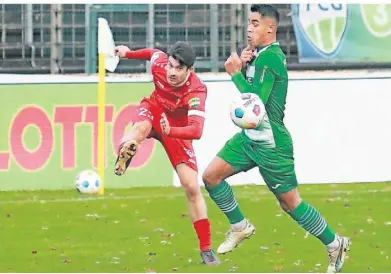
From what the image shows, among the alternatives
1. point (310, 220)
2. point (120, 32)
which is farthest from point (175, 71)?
point (120, 32)

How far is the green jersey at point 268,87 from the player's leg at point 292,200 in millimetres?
109

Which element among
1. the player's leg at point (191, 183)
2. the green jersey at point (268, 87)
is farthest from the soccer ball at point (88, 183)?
the green jersey at point (268, 87)

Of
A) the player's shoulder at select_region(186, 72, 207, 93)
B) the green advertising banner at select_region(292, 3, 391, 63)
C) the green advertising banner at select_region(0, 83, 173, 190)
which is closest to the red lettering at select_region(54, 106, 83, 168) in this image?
the green advertising banner at select_region(0, 83, 173, 190)

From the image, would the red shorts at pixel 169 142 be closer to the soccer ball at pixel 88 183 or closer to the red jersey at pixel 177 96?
the red jersey at pixel 177 96

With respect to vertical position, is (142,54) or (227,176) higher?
(142,54)

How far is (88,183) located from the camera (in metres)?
15.6

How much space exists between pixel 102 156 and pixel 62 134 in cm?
71

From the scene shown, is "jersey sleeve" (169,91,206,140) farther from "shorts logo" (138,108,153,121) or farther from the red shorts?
"shorts logo" (138,108,153,121)

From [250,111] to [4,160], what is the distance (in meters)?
7.17

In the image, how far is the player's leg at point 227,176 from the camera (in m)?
9.82

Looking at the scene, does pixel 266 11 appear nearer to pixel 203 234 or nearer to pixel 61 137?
pixel 203 234

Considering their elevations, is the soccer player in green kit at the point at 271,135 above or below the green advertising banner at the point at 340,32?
below

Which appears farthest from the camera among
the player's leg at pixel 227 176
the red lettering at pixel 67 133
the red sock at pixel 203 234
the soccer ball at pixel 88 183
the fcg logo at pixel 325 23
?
the fcg logo at pixel 325 23

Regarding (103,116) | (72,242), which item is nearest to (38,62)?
(103,116)
